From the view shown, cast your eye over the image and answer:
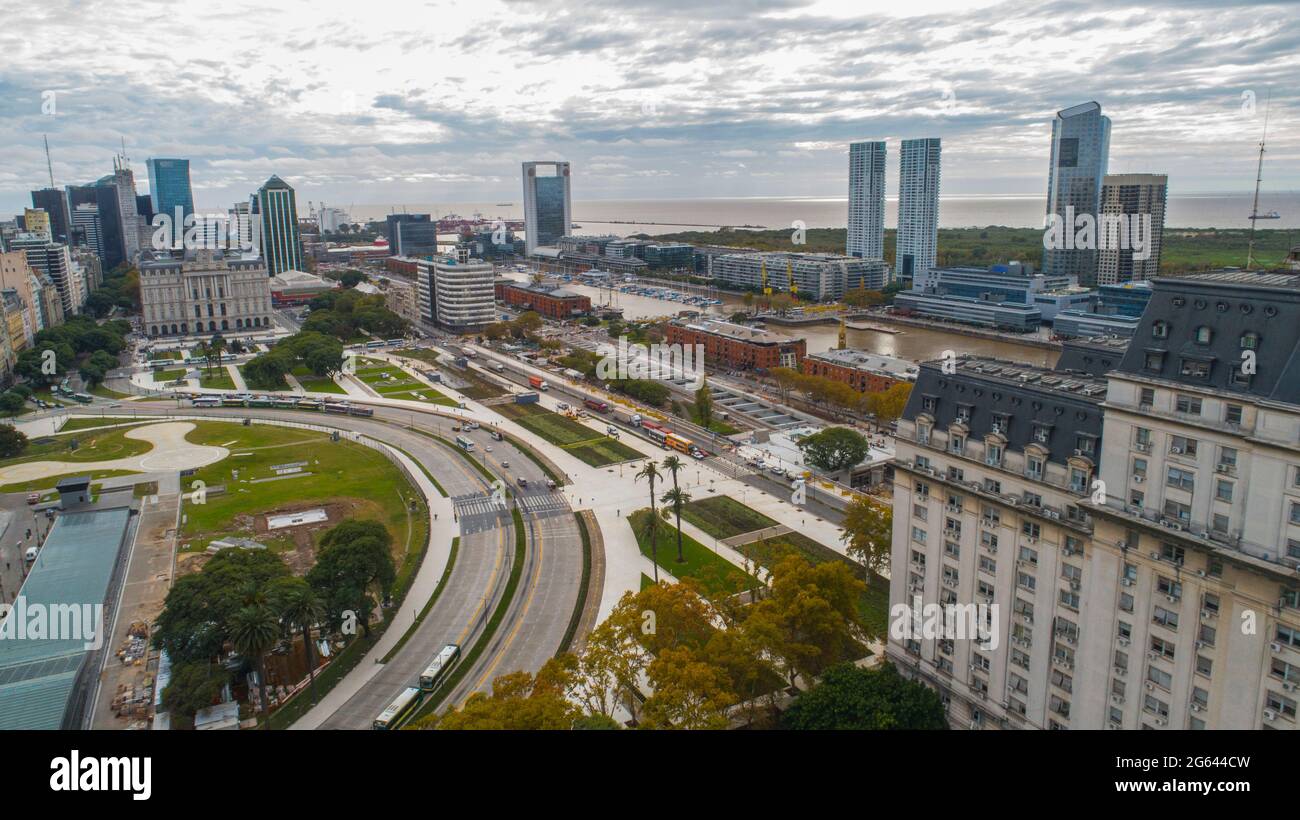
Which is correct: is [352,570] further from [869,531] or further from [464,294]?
[464,294]

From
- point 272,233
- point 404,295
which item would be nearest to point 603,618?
point 404,295

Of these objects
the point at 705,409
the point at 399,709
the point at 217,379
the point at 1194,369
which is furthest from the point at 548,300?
the point at 1194,369

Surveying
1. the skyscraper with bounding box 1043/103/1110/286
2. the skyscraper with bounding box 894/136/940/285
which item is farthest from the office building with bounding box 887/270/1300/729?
the skyscraper with bounding box 894/136/940/285

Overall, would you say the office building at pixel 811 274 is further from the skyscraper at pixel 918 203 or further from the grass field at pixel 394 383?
the grass field at pixel 394 383

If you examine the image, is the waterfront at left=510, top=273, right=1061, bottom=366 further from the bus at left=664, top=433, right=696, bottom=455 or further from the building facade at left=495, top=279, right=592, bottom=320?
the bus at left=664, top=433, right=696, bottom=455

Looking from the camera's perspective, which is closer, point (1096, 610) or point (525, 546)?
point (1096, 610)

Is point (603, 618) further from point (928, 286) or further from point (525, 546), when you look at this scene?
point (928, 286)
